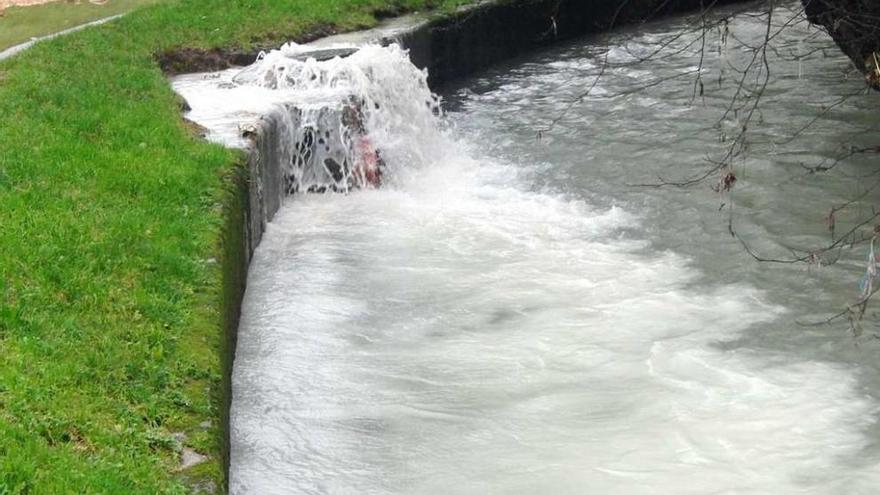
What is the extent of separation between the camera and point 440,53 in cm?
1620

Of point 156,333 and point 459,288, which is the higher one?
point 156,333

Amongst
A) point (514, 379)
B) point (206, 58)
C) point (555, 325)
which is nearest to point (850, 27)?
point (555, 325)

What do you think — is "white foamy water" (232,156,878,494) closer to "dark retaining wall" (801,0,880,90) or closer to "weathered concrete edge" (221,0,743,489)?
"weathered concrete edge" (221,0,743,489)

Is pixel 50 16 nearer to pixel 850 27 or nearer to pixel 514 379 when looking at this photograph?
pixel 850 27

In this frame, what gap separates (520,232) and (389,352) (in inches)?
108

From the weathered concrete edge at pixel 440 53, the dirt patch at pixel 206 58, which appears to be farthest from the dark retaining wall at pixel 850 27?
the dirt patch at pixel 206 58

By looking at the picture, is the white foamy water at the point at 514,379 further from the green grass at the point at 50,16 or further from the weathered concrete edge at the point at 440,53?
the green grass at the point at 50,16

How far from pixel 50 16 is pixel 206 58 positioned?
344 centimetres

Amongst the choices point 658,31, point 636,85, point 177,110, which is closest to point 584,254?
point 177,110

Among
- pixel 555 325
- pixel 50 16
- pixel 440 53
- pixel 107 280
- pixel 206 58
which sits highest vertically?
pixel 50 16

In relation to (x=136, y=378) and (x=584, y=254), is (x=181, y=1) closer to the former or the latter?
(x=584, y=254)

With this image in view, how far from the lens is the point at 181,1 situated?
51.0 feet

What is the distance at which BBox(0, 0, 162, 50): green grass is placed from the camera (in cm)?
1484

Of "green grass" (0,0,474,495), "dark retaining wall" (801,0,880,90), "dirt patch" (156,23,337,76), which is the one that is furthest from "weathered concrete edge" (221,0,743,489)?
"dirt patch" (156,23,337,76)
